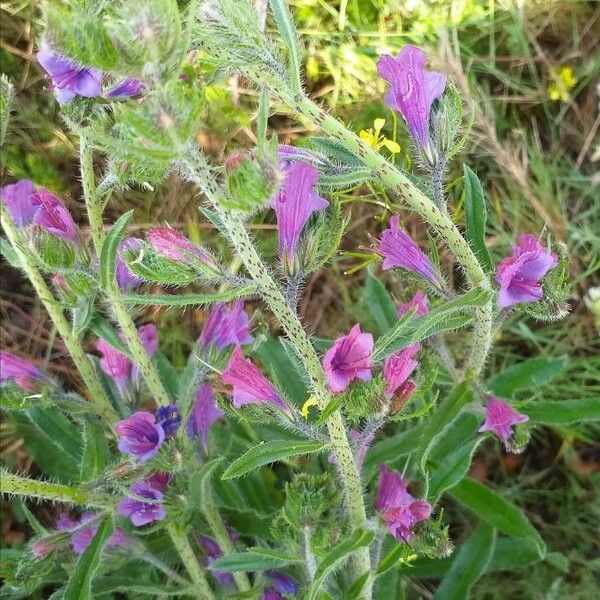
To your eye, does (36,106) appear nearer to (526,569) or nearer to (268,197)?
(268,197)

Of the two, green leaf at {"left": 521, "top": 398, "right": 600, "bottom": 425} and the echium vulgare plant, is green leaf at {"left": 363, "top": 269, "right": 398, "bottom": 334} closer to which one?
the echium vulgare plant

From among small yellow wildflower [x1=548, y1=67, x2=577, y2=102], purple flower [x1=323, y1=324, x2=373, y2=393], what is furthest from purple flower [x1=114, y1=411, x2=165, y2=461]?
small yellow wildflower [x1=548, y1=67, x2=577, y2=102]

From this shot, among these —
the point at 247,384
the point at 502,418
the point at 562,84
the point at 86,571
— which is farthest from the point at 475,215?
the point at 562,84

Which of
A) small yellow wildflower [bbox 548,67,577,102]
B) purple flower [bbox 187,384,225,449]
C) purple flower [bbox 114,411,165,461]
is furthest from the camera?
small yellow wildflower [bbox 548,67,577,102]

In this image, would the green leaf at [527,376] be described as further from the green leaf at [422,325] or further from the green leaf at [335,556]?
the green leaf at [335,556]

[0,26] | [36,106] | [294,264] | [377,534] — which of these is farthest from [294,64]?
[0,26]

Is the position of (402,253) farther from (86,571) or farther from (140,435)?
(86,571)
